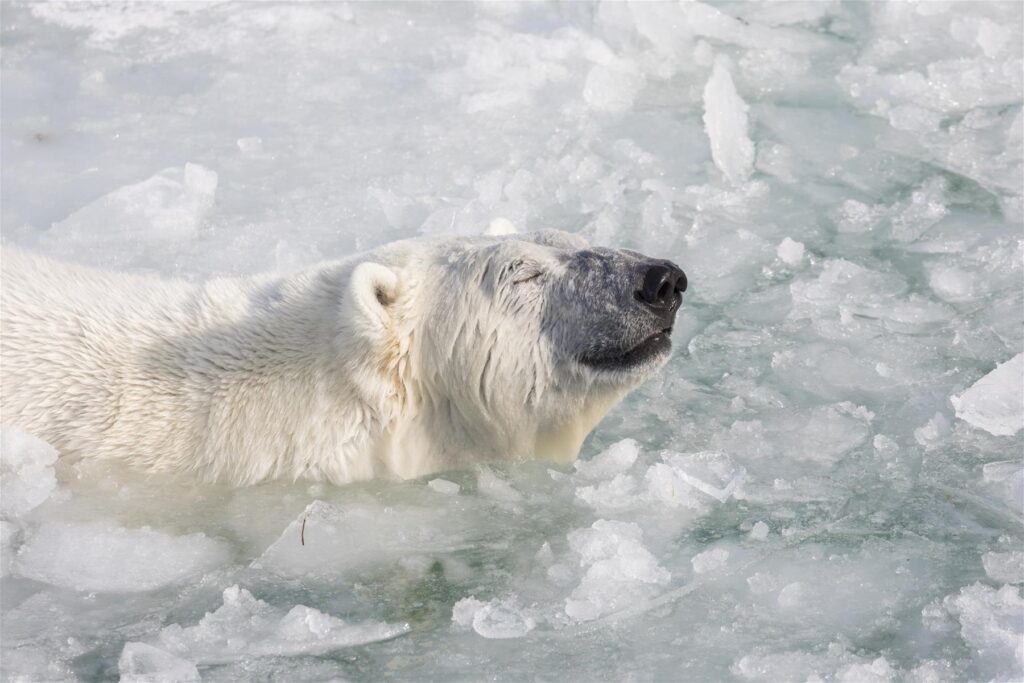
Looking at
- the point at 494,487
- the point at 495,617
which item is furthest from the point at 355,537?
the point at 495,617

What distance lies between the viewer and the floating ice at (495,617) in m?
3.02

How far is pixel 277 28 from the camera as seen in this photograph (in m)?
6.96

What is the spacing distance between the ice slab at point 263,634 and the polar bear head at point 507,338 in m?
Answer: 0.62

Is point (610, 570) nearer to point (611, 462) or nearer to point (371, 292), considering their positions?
point (611, 462)

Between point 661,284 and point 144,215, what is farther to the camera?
point 144,215

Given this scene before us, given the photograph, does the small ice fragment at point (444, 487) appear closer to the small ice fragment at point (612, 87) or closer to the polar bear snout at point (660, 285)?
the polar bear snout at point (660, 285)

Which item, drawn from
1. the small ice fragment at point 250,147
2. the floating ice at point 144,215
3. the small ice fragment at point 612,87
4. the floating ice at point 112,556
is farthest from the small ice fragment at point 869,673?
the small ice fragment at point 250,147

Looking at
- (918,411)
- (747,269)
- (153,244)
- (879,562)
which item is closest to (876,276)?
(747,269)

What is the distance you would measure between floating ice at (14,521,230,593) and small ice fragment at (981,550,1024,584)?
7.15ft

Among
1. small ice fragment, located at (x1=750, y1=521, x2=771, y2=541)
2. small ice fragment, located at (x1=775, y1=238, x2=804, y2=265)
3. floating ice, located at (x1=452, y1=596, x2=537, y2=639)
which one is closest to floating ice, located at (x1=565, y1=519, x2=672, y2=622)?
floating ice, located at (x1=452, y1=596, x2=537, y2=639)

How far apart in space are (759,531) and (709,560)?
20 cm

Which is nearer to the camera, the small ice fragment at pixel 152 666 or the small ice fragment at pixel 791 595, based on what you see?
the small ice fragment at pixel 152 666

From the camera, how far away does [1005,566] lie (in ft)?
10.1

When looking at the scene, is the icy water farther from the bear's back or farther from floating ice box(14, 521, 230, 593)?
the bear's back
